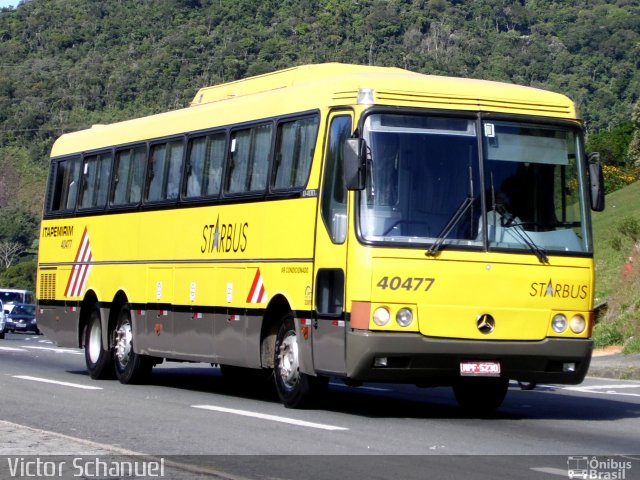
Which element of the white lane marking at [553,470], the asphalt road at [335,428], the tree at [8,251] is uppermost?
the tree at [8,251]

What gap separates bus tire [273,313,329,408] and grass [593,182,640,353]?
14786mm

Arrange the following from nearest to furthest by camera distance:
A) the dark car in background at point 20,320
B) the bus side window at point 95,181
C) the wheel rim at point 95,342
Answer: the wheel rim at point 95,342
the bus side window at point 95,181
the dark car in background at point 20,320

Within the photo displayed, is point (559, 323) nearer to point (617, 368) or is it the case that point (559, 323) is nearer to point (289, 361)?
point (289, 361)

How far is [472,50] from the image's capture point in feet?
454

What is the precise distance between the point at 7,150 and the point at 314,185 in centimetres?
11944

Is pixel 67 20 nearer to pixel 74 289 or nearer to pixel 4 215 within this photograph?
pixel 4 215

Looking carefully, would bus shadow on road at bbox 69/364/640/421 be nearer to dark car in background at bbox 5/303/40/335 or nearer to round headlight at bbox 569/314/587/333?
round headlight at bbox 569/314/587/333

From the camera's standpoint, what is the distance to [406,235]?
14.6m

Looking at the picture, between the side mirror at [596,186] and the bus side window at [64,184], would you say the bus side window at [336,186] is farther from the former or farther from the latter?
the bus side window at [64,184]

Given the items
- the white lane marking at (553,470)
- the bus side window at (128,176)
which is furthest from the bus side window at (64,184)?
the white lane marking at (553,470)

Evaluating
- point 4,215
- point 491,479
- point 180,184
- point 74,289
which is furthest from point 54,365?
point 4,215

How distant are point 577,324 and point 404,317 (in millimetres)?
1910

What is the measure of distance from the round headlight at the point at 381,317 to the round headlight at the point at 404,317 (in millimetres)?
116

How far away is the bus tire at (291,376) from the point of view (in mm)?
15742
